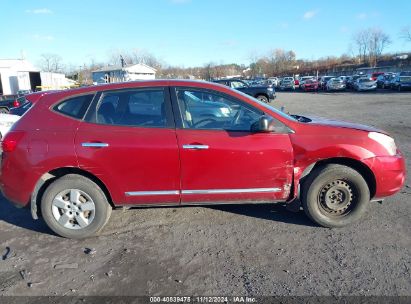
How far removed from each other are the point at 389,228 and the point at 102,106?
12.1 feet

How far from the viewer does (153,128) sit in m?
3.76

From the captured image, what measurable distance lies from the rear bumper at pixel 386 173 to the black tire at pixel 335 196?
0.16 m

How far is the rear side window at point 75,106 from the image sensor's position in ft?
12.5

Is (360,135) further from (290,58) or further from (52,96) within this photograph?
(290,58)

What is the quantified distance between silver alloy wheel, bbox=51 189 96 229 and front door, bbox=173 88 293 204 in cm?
113

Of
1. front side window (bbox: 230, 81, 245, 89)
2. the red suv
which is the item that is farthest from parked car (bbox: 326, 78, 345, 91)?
the red suv

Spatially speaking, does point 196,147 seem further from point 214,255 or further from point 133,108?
point 214,255

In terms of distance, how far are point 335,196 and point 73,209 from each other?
3115 mm

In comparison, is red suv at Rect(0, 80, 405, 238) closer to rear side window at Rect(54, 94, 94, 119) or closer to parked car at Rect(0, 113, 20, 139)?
rear side window at Rect(54, 94, 94, 119)

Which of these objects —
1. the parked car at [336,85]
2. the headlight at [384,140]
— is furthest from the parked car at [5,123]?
Result: the parked car at [336,85]

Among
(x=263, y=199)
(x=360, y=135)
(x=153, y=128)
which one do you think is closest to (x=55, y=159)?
(x=153, y=128)

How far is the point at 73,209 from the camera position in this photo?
3.86m

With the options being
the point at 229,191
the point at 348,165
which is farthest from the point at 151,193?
the point at 348,165

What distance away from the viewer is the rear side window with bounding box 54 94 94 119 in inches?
151
